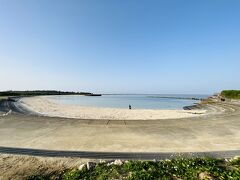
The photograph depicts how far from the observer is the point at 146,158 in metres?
7.20

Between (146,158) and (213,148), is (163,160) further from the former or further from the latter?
(213,148)

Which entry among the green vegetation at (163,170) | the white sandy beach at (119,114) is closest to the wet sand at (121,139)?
the green vegetation at (163,170)

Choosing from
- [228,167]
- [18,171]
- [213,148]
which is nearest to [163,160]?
[228,167]

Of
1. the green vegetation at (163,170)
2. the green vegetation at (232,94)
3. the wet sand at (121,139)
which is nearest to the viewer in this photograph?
the green vegetation at (163,170)

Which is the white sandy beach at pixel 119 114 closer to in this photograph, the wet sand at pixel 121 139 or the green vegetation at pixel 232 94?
the wet sand at pixel 121 139

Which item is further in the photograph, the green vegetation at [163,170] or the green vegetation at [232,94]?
the green vegetation at [232,94]

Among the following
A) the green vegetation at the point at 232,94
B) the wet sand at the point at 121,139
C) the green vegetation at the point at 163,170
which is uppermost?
the green vegetation at the point at 232,94

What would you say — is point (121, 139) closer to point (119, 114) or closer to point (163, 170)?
point (163, 170)

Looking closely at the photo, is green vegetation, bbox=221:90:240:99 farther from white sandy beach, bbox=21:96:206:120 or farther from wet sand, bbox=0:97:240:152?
wet sand, bbox=0:97:240:152

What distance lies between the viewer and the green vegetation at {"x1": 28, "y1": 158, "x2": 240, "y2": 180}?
18.2 ft

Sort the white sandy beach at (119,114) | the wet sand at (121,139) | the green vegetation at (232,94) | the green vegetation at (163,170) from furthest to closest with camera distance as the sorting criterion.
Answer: the green vegetation at (232,94)
the white sandy beach at (119,114)
the wet sand at (121,139)
the green vegetation at (163,170)

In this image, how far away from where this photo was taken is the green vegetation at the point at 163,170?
553 cm

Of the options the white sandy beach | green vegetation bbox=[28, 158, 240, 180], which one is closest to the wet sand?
green vegetation bbox=[28, 158, 240, 180]

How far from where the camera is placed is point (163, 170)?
5.91 meters
